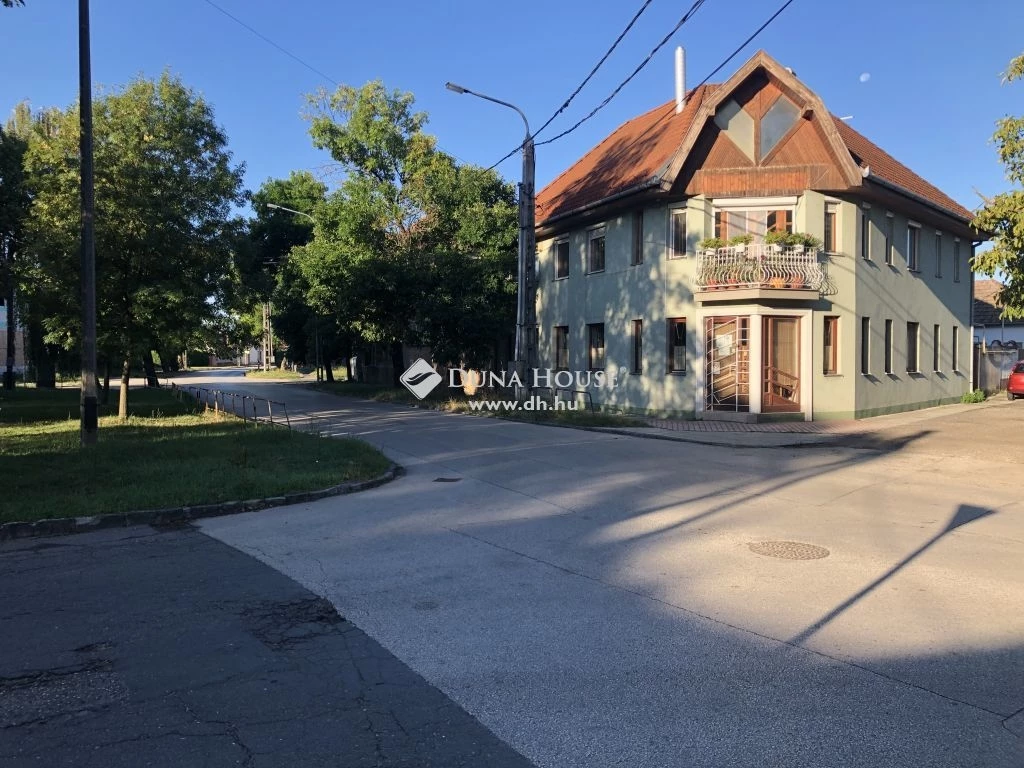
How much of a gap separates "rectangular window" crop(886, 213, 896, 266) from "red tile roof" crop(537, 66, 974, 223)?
93 centimetres

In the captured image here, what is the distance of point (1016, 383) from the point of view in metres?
27.3

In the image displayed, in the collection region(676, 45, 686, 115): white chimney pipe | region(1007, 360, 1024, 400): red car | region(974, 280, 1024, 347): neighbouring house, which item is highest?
region(676, 45, 686, 115): white chimney pipe

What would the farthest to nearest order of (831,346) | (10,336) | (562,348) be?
(10,336), (562,348), (831,346)

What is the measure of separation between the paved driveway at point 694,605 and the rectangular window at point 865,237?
11.1 meters

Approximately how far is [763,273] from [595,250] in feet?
20.0

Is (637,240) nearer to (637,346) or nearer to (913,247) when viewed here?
(637,346)

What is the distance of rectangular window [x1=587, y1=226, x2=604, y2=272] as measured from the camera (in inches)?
907

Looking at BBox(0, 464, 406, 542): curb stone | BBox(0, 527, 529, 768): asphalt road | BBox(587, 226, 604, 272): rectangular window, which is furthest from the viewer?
BBox(587, 226, 604, 272): rectangular window

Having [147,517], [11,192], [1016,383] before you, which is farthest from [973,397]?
[11,192]

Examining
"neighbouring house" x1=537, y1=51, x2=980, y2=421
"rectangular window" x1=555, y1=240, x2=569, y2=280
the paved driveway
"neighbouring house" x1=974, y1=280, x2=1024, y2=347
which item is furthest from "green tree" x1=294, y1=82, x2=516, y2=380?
"neighbouring house" x1=974, y1=280, x2=1024, y2=347

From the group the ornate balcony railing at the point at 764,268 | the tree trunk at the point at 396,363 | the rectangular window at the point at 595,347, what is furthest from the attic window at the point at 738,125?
the tree trunk at the point at 396,363

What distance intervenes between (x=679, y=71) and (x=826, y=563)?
68.3 feet

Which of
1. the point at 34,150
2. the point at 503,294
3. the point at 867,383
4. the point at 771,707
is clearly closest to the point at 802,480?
the point at 771,707

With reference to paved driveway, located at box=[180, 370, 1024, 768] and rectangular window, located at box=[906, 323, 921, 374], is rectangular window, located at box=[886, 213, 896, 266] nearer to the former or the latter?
rectangular window, located at box=[906, 323, 921, 374]
